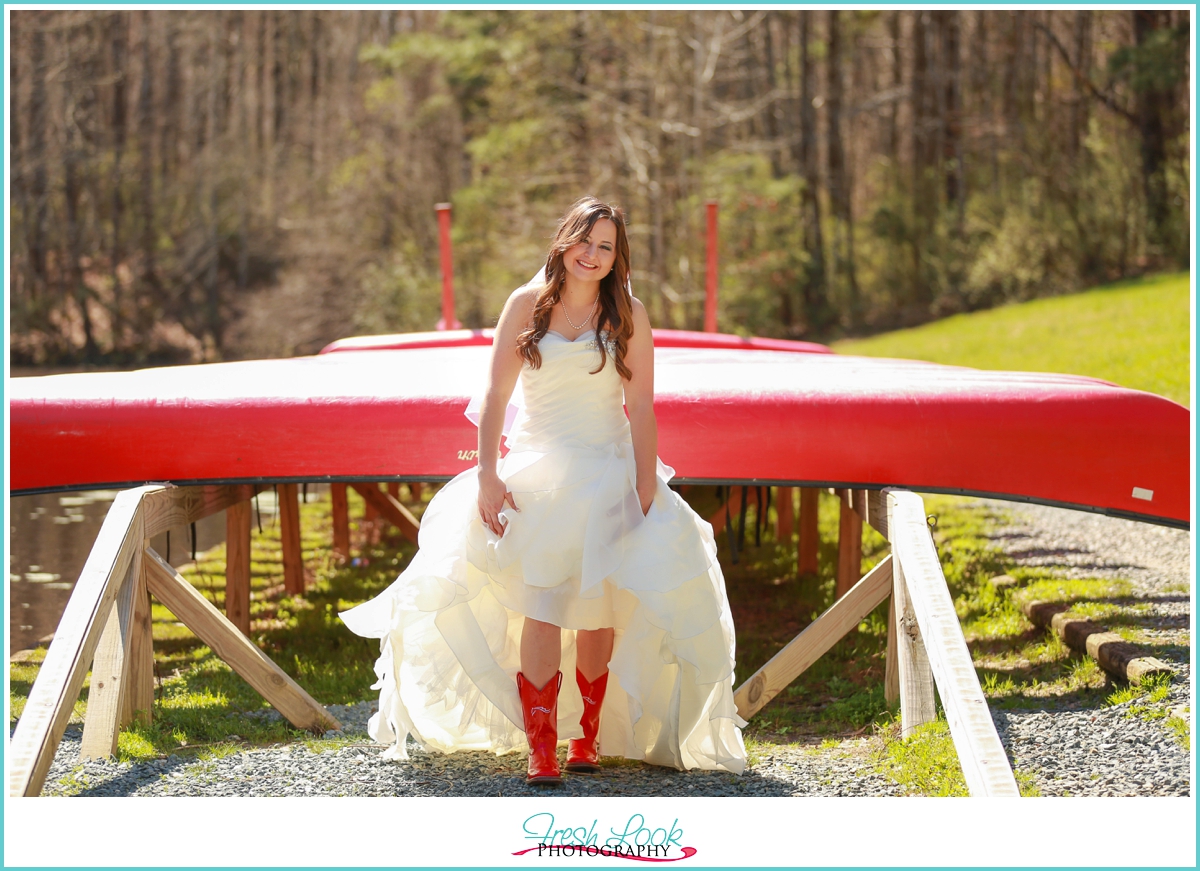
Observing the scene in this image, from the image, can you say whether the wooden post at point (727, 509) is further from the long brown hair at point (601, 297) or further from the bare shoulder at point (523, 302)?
the bare shoulder at point (523, 302)

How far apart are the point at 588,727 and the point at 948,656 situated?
106cm

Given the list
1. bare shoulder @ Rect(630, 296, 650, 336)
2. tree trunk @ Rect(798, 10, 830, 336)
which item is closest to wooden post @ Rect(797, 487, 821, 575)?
bare shoulder @ Rect(630, 296, 650, 336)

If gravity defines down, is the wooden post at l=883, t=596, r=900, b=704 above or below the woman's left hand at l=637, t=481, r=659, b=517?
below

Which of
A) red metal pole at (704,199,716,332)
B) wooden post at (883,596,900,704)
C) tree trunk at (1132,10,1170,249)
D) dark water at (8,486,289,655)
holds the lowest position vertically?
dark water at (8,486,289,655)

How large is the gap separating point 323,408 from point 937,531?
467 centimetres

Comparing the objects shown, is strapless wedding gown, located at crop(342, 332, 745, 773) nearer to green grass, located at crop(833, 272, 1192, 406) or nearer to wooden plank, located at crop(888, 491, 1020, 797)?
wooden plank, located at crop(888, 491, 1020, 797)

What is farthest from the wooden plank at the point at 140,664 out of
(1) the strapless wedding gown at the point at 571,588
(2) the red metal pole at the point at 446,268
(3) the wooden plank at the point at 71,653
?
(2) the red metal pole at the point at 446,268

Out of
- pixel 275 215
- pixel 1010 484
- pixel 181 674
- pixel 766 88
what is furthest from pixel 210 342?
pixel 1010 484

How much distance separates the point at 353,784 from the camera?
11.3ft

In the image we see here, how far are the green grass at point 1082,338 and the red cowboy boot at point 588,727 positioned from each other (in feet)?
23.4

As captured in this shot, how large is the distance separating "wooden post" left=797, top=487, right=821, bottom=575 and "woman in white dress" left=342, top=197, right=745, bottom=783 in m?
3.08

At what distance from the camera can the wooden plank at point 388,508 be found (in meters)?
6.14

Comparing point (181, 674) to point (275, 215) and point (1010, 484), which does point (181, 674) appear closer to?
point (1010, 484)

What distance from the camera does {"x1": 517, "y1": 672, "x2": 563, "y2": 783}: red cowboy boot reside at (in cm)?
326
